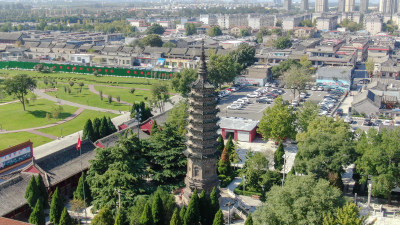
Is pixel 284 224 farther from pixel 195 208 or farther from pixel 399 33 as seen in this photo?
pixel 399 33

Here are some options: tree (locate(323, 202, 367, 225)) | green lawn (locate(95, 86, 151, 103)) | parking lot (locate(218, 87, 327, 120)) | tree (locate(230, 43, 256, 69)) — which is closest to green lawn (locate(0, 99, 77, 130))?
green lawn (locate(95, 86, 151, 103))

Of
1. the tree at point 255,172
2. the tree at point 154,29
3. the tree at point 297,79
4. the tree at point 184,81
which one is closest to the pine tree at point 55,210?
the tree at point 255,172

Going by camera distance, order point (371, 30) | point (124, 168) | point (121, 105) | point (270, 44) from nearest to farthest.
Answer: point (124, 168)
point (121, 105)
point (270, 44)
point (371, 30)

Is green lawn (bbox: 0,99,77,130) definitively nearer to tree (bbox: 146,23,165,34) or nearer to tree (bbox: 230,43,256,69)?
tree (bbox: 230,43,256,69)

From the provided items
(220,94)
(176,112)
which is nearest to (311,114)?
(176,112)

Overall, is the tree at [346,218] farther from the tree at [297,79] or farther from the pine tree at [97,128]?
the tree at [297,79]

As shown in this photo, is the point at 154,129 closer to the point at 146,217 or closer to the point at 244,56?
the point at 146,217
